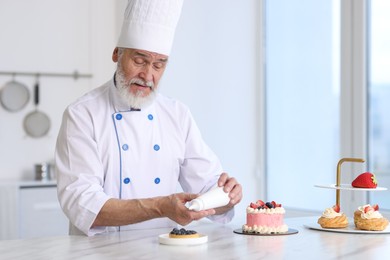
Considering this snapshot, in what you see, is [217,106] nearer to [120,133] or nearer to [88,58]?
[88,58]

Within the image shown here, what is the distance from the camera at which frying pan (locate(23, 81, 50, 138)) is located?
4863mm

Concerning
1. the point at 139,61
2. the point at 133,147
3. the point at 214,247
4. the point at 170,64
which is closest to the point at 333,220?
the point at 214,247

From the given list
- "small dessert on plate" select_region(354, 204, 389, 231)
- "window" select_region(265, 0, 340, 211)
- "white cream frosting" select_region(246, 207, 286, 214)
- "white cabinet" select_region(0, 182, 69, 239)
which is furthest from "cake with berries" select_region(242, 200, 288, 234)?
"white cabinet" select_region(0, 182, 69, 239)

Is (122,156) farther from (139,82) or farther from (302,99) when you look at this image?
(302,99)

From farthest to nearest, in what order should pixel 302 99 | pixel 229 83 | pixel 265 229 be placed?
pixel 229 83
pixel 302 99
pixel 265 229

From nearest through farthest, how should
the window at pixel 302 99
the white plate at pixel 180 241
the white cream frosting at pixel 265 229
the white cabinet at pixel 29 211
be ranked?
the white plate at pixel 180 241, the white cream frosting at pixel 265 229, the white cabinet at pixel 29 211, the window at pixel 302 99

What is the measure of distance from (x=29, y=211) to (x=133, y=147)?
210 centimetres

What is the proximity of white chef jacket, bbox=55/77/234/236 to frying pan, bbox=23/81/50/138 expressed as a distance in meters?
2.37

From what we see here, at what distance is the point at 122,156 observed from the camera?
2.47 m

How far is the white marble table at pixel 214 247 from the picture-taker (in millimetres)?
1819

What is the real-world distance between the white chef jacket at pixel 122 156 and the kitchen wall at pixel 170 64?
7.27ft

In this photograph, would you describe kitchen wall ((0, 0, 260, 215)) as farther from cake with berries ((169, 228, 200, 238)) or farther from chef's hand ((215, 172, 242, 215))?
cake with berries ((169, 228, 200, 238))

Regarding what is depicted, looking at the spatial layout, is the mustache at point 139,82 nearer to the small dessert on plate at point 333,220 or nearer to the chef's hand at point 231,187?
the chef's hand at point 231,187

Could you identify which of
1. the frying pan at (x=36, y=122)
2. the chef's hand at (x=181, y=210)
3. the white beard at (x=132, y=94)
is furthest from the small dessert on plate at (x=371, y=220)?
the frying pan at (x=36, y=122)
